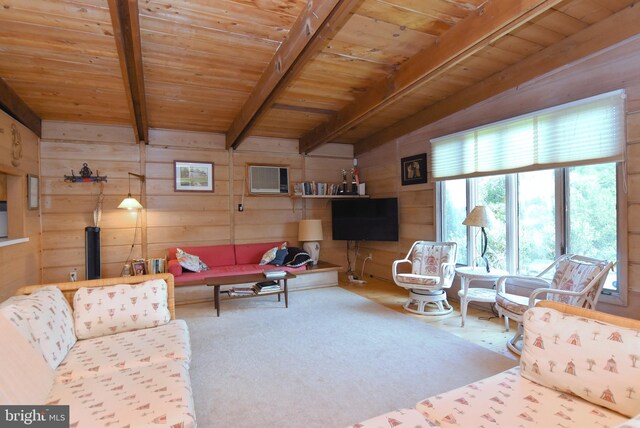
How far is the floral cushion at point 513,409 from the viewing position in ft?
4.04

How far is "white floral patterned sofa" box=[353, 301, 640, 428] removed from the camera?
124 centimetres

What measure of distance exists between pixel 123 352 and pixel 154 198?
138 inches

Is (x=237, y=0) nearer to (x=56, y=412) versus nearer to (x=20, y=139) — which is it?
(x=56, y=412)

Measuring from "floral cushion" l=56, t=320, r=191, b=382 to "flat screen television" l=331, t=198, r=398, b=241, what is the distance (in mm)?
3585

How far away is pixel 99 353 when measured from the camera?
6.04 ft

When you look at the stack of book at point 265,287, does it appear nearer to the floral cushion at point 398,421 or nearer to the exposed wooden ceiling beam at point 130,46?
the exposed wooden ceiling beam at point 130,46

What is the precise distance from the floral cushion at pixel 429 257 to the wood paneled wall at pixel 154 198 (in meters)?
2.23

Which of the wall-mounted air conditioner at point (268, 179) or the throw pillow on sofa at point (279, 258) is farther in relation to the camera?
the wall-mounted air conditioner at point (268, 179)

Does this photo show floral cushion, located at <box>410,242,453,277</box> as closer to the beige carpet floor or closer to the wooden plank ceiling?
the beige carpet floor

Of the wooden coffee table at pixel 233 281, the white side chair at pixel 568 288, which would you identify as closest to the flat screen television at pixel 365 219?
the wooden coffee table at pixel 233 281

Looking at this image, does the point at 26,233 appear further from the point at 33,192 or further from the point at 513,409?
the point at 513,409

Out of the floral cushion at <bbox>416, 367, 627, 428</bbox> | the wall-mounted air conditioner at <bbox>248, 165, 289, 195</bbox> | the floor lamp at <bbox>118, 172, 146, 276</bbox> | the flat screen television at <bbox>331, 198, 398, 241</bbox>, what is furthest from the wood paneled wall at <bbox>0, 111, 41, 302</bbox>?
the flat screen television at <bbox>331, 198, 398, 241</bbox>

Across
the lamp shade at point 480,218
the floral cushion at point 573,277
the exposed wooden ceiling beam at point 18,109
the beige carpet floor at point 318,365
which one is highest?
the exposed wooden ceiling beam at point 18,109

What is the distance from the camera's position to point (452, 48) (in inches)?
98.5
